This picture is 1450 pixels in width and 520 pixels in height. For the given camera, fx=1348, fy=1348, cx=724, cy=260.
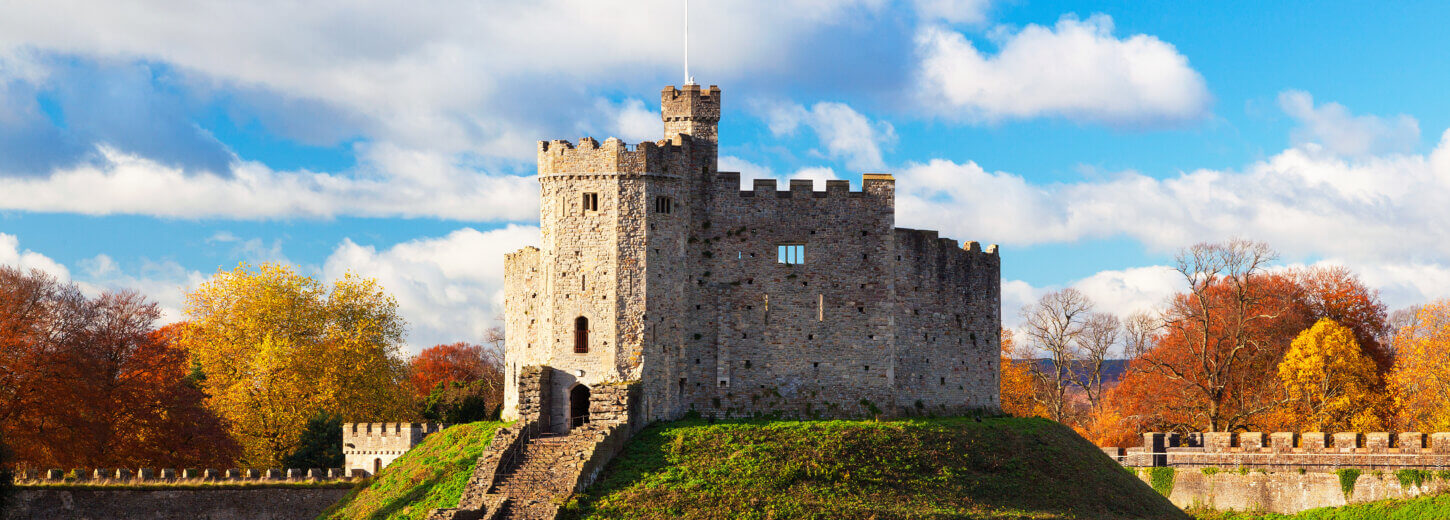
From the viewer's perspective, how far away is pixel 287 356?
60.3 m

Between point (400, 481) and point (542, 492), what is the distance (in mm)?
8619

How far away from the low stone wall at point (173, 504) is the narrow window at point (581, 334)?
10646 mm

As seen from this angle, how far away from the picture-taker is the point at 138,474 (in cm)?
4925

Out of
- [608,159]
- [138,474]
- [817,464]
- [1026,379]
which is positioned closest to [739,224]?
[608,159]

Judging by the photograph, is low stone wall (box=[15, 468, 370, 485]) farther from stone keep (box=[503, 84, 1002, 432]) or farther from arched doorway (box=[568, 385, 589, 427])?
Answer: arched doorway (box=[568, 385, 589, 427])

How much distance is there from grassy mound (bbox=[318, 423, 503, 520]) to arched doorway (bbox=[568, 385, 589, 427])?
9.10 feet

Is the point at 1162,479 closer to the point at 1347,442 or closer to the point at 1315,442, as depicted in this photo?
the point at 1315,442

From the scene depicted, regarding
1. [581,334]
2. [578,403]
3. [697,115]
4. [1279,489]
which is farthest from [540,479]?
[1279,489]

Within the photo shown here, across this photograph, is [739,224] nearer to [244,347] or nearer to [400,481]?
[400,481]

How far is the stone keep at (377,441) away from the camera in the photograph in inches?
2025

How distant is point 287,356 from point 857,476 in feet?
99.9

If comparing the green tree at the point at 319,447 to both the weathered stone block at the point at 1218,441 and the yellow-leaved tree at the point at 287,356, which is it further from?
the weathered stone block at the point at 1218,441

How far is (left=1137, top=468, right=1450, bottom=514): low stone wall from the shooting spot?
175ft

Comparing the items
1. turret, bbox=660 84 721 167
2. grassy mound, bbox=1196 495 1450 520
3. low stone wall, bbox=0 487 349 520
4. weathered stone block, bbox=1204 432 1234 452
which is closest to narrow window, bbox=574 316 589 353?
turret, bbox=660 84 721 167
